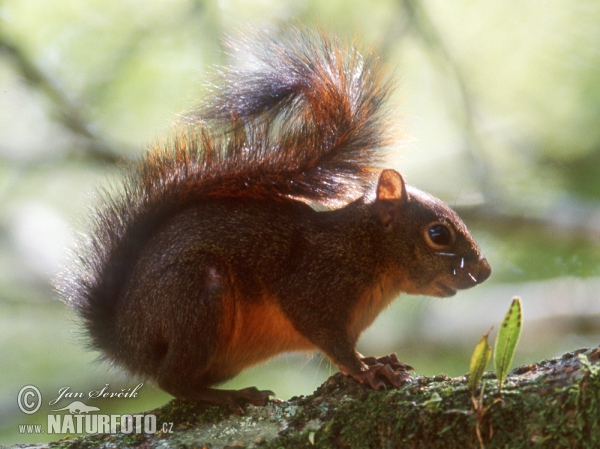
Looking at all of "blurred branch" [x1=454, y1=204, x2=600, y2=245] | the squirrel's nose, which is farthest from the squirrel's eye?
"blurred branch" [x1=454, y1=204, x2=600, y2=245]

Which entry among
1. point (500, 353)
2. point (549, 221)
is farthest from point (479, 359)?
point (549, 221)

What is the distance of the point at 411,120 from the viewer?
4.72 m

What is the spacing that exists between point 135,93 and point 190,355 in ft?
11.9

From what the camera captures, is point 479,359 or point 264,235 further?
point 264,235

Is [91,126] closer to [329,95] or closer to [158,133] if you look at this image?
[158,133]

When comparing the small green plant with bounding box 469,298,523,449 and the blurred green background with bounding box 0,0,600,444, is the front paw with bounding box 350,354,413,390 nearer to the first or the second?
the small green plant with bounding box 469,298,523,449

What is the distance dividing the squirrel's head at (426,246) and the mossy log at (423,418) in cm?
69

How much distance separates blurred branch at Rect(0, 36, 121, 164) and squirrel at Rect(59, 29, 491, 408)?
2442mm

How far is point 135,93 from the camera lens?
541cm

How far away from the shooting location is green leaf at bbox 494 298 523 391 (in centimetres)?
161

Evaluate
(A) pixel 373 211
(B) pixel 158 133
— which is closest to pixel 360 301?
(A) pixel 373 211

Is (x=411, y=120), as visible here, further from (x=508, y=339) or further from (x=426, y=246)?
(x=508, y=339)

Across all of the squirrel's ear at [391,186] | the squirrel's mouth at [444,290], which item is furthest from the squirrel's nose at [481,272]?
the squirrel's ear at [391,186]

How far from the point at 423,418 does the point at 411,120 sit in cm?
329
